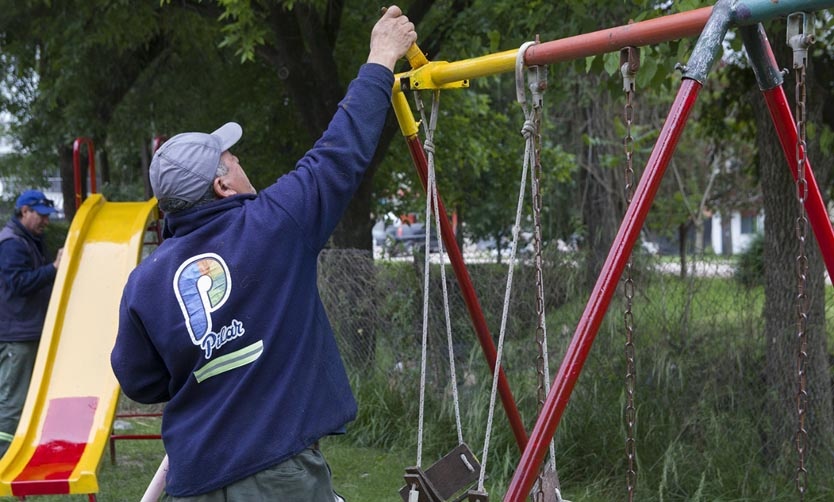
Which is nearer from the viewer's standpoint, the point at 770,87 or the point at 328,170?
the point at 328,170

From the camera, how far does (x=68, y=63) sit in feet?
35.4

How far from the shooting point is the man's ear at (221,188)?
2.51m

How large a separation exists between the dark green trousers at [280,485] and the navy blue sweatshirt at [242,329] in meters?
0.03

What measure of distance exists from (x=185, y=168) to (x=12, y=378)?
15.5 feet

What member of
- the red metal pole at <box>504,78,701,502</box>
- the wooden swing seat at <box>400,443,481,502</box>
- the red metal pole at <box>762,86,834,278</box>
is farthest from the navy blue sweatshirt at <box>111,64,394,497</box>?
the red metal pole at <box>762,86,834,278</box>

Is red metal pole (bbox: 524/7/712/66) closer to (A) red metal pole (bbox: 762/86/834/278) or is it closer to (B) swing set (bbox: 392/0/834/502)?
(B) swing set (bbox: 392/0/834/502)

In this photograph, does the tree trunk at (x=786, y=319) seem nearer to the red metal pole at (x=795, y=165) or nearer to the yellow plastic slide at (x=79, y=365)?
the red metal pole at (x=795, y=165)

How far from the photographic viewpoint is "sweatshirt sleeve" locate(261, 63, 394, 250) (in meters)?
2.45

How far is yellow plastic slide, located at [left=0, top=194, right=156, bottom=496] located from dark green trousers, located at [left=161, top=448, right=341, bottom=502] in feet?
10.0

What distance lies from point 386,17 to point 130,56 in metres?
9.88

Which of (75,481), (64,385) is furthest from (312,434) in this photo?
(64,385)

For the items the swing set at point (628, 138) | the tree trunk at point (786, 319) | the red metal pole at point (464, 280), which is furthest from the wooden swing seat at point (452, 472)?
the tree trunk at point (786, 319)

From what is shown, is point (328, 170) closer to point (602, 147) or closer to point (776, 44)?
point (776, 44)

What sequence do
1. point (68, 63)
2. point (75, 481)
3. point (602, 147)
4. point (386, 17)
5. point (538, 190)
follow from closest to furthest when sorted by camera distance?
point (386, 17) < point (538, 190) < point (75, 481) < point (68, 63) < point (602, 147)
